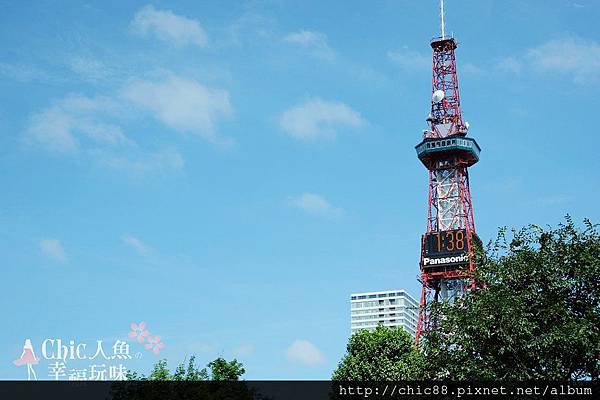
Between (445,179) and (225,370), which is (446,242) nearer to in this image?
(445,179)

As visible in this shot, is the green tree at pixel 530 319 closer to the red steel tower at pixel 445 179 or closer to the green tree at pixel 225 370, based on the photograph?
the green tree at pixel 225 370

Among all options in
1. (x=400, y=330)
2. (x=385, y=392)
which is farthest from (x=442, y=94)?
(x=385, y=392)

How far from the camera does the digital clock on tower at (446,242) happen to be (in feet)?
368

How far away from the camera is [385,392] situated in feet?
136

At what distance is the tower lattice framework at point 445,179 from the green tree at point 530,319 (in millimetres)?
78599

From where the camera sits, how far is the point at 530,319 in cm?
3198

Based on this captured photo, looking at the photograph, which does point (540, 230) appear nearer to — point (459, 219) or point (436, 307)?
point (436, 307)

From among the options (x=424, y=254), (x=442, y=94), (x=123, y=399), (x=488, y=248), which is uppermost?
(x=442, y=94)

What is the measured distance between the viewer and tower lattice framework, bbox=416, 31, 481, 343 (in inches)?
Result: 4422

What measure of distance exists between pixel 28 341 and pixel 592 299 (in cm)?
3422

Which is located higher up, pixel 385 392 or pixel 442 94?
pixel 442 94

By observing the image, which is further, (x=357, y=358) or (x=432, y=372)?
(x=357, y=358)

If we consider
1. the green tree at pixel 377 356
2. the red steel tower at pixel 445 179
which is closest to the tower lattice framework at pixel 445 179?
the red steel tower at pixel 445 179

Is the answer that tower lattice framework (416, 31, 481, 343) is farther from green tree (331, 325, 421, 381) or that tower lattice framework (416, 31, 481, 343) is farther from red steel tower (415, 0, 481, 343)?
green tree (331, 325, 421, 381)
